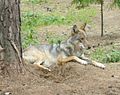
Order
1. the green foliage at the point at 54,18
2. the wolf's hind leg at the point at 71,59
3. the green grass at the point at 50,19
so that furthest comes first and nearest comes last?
the green foliage at the point at 54,18 → the green grass at the point at 50,19 → the wolf's hind leg at the point at 71,59

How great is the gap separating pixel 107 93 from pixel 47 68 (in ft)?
6.12

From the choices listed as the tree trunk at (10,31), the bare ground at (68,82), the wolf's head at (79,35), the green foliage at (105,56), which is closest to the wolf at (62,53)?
the wolf's head at (79,35)

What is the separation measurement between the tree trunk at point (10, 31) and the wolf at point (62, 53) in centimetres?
140

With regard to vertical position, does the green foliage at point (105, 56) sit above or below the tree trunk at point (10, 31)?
below

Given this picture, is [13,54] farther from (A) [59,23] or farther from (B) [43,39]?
(A) [59,23]

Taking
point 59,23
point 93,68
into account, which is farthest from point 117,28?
point 93,68

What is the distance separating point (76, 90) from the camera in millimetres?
6676

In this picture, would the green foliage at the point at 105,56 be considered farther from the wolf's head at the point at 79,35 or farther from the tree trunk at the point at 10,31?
the tree trunk at the point at 10,31

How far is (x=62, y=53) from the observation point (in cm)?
866

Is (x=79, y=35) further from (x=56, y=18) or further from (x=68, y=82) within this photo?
(x=56, y=18)

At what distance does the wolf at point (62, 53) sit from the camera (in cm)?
843

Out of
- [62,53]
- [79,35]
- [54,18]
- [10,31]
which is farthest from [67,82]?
[54,18]

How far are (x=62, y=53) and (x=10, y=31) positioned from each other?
78.3 inches

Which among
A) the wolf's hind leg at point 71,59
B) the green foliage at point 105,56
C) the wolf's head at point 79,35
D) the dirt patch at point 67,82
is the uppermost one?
the wolf's head at point 79,35
